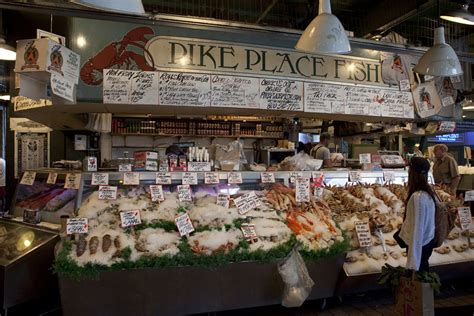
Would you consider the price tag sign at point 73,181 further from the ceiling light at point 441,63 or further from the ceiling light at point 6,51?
the ceiling light at point 441,63

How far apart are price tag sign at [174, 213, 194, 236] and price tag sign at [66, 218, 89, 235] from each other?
826 millimetres

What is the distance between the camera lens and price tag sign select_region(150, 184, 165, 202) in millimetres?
4074

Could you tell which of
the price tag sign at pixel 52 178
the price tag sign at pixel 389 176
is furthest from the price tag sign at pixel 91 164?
the price tag sign at pixel 389 176

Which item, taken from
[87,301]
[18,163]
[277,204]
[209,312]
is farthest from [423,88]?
[18,163]

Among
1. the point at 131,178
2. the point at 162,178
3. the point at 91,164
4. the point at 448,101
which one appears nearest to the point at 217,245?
the point at 162,178

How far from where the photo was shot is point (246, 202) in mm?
4211

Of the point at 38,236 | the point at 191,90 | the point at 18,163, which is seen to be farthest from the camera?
the point at 18,163

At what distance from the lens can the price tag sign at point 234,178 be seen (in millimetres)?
4410

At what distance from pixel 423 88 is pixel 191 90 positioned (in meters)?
3.65

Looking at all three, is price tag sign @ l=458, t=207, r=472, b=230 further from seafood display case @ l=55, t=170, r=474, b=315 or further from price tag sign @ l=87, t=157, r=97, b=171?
price tag sign @ l=87, t=157, r=97, b=171

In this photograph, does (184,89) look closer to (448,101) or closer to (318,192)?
(318,192)

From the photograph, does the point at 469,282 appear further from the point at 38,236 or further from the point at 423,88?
the point at 38,236

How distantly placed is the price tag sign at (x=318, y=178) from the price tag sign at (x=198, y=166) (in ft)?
4.57

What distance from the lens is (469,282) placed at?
5.32 metres
